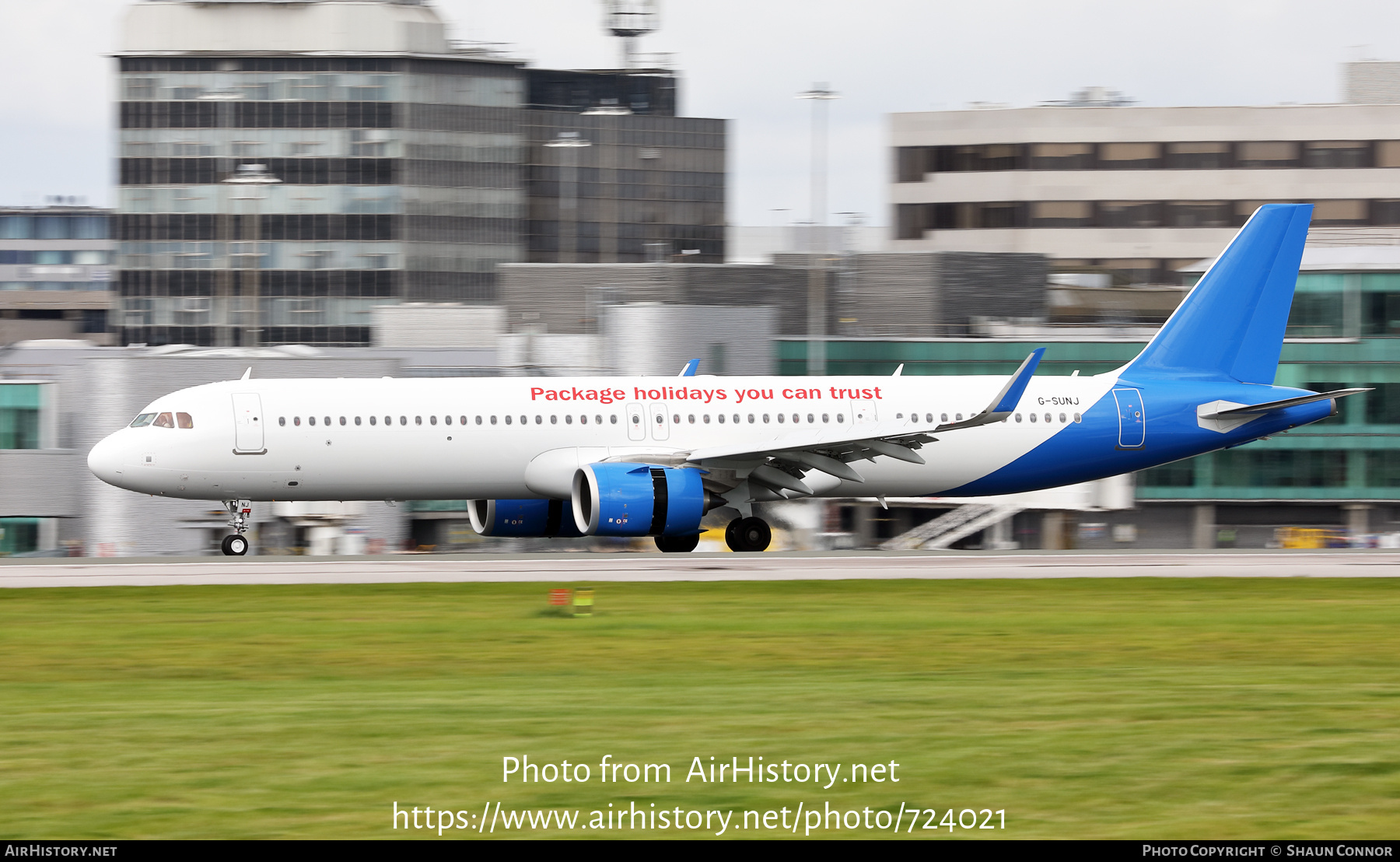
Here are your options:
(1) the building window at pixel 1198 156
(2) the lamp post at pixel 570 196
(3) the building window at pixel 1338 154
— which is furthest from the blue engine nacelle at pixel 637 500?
(2) the lamp post at pixel 570 196

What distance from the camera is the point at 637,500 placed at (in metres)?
34.4

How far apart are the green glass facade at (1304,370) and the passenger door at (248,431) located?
2883cm

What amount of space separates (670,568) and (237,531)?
10.5 meters

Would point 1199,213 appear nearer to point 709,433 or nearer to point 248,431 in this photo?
point 709,433

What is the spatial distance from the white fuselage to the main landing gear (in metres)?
0.79

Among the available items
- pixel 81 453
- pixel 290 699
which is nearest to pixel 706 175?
pixel 81 453

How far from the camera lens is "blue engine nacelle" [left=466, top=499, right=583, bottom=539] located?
38.2 metres

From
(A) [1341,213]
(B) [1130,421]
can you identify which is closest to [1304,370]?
(B) [1130,421]

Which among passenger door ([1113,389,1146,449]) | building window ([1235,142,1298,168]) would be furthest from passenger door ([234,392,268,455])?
building window ([1235,142,1298,168])

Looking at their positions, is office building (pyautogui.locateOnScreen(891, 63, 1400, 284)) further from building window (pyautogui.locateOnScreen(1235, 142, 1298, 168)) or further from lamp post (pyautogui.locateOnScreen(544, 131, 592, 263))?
lamp post (pyautogui.locateOnScreen(544, 131, 592, 263))

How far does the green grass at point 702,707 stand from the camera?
1128cm

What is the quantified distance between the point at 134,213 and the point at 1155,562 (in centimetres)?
10336

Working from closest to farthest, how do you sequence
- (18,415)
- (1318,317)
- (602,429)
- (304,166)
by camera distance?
(602,429), (18,415), (1318,317), (304,166)

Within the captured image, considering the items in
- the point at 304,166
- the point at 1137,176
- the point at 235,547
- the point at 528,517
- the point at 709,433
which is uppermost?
the point at 304,166
